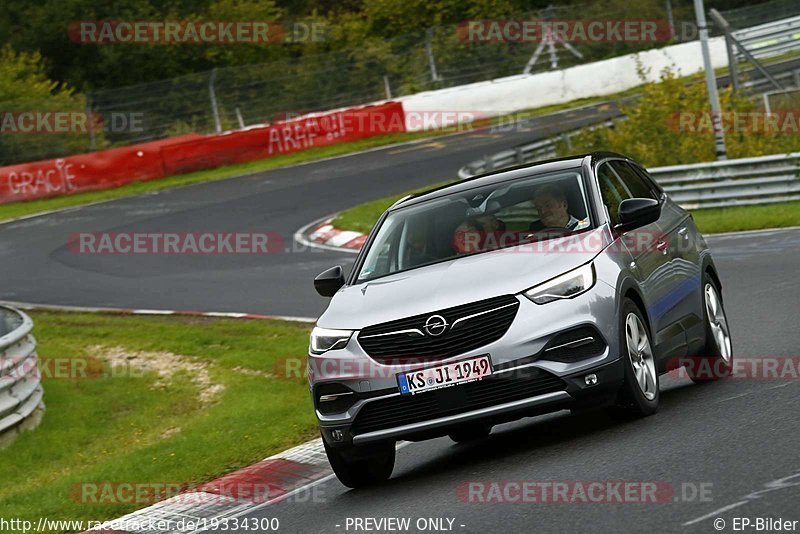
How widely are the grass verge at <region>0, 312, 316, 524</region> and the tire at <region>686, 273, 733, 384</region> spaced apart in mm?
3010

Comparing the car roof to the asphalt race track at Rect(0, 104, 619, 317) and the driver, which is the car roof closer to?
the driver

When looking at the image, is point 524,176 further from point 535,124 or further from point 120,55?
point 120,55

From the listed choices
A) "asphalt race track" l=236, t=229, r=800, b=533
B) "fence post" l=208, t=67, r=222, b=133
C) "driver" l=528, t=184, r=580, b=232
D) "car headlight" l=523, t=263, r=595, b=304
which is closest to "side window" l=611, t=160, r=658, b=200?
"driver" l=528, t=184, r=580, b=232

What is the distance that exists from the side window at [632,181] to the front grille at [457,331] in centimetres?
242

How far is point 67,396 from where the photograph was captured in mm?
13344

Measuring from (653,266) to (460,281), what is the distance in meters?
1.67

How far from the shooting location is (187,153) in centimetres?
3625

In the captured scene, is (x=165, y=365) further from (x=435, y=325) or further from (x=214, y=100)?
→ (x=214, y=100)

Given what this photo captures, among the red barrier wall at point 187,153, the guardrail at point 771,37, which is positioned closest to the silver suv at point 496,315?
the red barrier wall at point 187,153

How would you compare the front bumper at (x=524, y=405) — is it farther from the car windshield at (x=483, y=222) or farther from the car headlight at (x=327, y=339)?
the car windshield at (x=483, y=222)

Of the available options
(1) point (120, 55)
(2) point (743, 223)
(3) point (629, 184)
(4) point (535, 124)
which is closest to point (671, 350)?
(3) point (629, 184)

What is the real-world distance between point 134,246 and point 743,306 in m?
14.7

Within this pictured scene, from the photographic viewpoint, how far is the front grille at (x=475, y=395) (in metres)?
7.55

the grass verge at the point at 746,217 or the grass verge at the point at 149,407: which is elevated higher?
the grass verge at the point at 149,407
